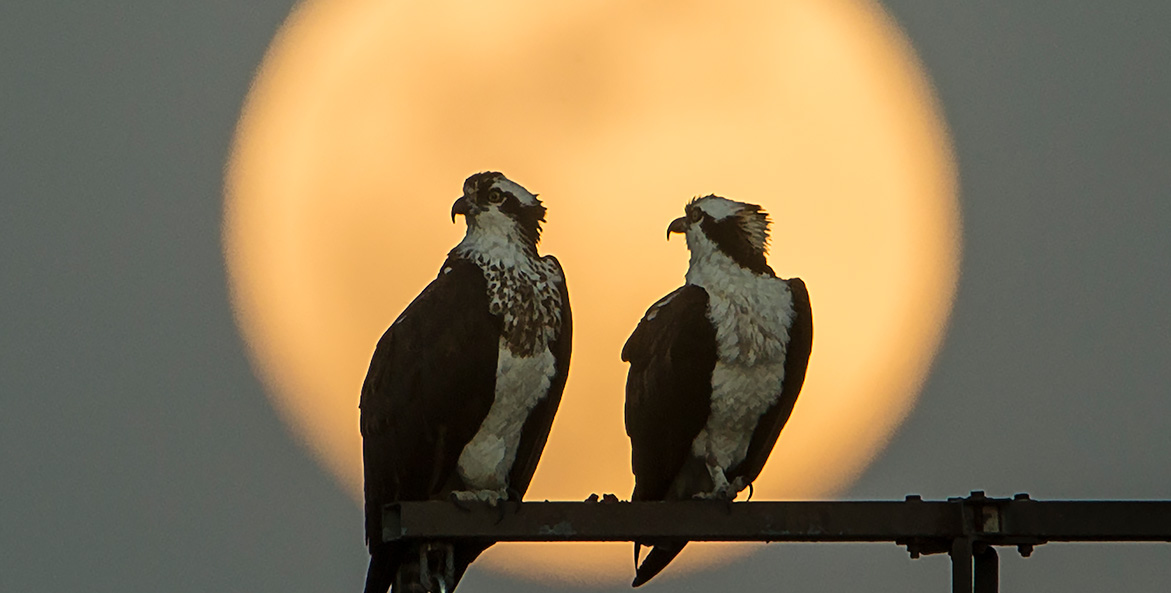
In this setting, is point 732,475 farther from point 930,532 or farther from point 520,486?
point 930,532

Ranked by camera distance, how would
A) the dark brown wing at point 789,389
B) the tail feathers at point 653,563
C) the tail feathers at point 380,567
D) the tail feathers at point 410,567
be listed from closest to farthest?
the tail feathers at point 410,567
the tail feathers at point 380,567
the tail feathers at point 653,563
the dark brown wing at point 789,389

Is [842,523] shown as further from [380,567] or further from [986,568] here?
[380,567]

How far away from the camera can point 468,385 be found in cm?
951

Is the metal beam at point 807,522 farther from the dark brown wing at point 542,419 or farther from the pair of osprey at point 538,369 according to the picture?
the dark brown wing at point 542,419

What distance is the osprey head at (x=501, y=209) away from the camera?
405 inches

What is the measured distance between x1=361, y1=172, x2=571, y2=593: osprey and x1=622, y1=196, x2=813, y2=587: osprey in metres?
0.59

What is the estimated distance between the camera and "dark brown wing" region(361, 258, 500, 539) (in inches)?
375

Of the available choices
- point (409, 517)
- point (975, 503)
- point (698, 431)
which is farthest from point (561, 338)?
point (975, 503)

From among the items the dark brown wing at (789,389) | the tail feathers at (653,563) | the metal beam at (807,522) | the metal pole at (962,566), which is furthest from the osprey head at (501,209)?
the metal pole at (962,566)

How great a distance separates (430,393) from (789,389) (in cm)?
223

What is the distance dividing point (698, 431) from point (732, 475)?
0.46m

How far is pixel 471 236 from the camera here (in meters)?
10.3

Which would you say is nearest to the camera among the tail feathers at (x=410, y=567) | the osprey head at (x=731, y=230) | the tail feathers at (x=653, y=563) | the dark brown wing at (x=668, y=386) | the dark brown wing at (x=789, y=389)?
A: the tail feathers at (x=410, y=567)

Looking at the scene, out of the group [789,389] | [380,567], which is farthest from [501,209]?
[380,567]
